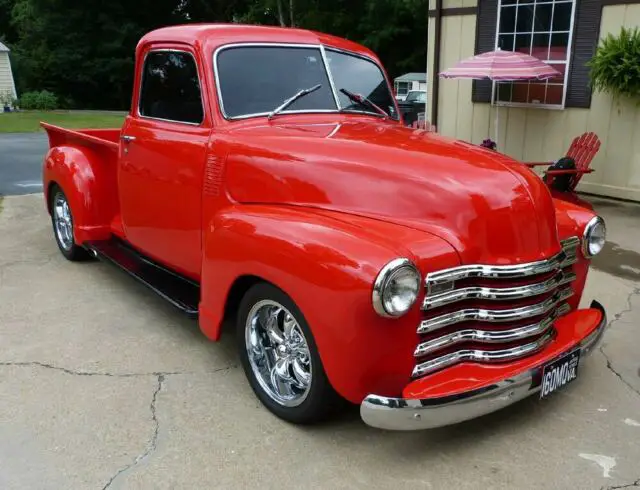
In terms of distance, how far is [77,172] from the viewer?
5168mm

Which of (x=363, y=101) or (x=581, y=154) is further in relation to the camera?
(x=581, y=154)

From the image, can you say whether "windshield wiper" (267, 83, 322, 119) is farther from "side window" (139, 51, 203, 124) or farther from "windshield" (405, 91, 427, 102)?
"windshield" (405, 91, 427, 102)

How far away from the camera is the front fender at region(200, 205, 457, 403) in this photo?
245 cm

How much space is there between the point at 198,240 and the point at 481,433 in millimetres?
2004

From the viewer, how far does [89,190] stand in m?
5.09

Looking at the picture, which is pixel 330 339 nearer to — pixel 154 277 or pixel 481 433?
pixel 481 433

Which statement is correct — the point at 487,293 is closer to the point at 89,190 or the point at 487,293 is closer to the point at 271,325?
the point at 271,325

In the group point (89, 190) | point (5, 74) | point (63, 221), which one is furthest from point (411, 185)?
point (5, 74)

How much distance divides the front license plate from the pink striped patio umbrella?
5.60 meters

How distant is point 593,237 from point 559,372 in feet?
2.89

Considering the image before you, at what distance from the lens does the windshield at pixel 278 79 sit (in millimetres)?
3650

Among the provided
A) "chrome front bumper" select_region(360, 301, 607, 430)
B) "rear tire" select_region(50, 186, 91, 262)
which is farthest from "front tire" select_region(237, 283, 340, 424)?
"rear tire" select_region(50, 186, 91, 262)

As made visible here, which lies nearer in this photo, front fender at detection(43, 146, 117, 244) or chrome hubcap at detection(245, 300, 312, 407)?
chrome hubcap at detection(245, 300, 312, 407)

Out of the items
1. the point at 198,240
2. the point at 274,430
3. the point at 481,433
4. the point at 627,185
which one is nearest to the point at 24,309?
the point at 198,240
